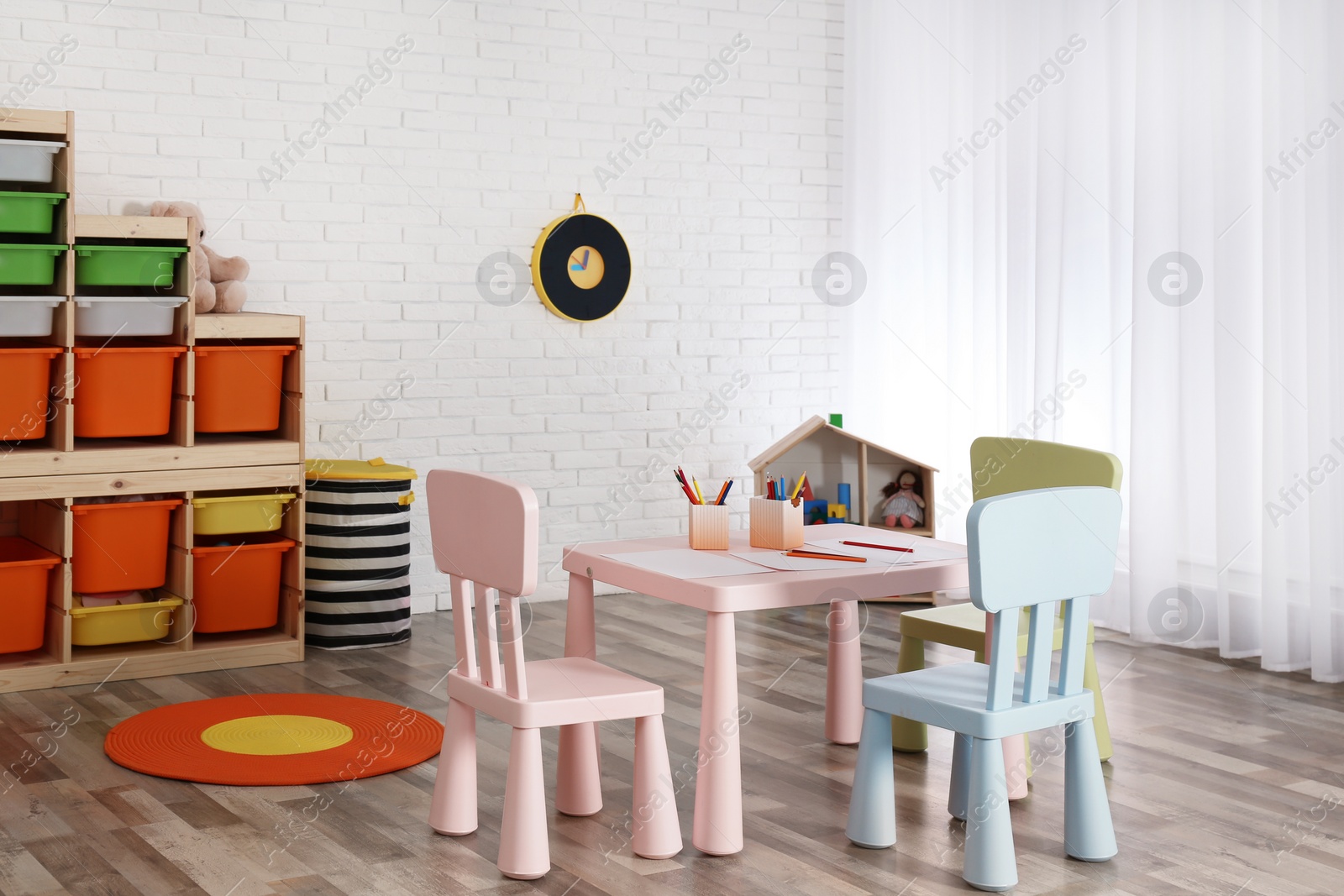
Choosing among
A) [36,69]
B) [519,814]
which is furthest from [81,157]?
[519,814]

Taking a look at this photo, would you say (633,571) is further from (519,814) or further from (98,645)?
A: (98,645)

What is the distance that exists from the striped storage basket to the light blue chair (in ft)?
7.11

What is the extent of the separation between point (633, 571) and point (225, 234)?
247 centimetres

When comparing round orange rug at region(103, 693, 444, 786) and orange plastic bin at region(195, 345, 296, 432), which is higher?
orange plastic bin at region(195, 345, 296, 432)

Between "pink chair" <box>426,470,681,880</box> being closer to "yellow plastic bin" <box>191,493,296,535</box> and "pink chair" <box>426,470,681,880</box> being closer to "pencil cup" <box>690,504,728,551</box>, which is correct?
"pencil cup" <box>690,504,728,551</box>

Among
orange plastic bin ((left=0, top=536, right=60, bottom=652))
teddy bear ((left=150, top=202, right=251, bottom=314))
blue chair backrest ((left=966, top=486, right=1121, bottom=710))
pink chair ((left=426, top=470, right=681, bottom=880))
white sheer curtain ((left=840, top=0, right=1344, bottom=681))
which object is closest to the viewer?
blue chair backrest ((left=966, top=486, right=1121, bottom=710))

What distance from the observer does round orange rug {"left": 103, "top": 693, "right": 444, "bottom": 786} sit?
2.99 metres

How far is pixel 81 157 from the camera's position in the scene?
14.0ft

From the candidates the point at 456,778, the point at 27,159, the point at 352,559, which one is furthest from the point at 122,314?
the point at 456,778

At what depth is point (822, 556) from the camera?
9.07 feet

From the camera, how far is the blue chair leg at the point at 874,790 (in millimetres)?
2529

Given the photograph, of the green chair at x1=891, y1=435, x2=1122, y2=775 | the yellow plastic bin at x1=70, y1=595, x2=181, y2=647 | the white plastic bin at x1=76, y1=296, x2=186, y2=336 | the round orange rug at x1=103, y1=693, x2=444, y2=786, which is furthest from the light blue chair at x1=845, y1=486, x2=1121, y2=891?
the white plastic bin at x1=76, y1=296, x2=186, y2=336

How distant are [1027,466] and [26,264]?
8.71ft

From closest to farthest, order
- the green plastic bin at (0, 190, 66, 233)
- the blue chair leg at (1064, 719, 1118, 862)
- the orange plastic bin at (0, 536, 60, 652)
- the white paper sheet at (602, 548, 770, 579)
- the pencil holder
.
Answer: the blue chair leg at (1064, 719, 1118, 862), the white paper sheet at (602, 548, 770, 579), the pencil holder, the green plastic bin at (0, 190, 66, 233), the orange plastic bin at (0, 536, 60, 652)
